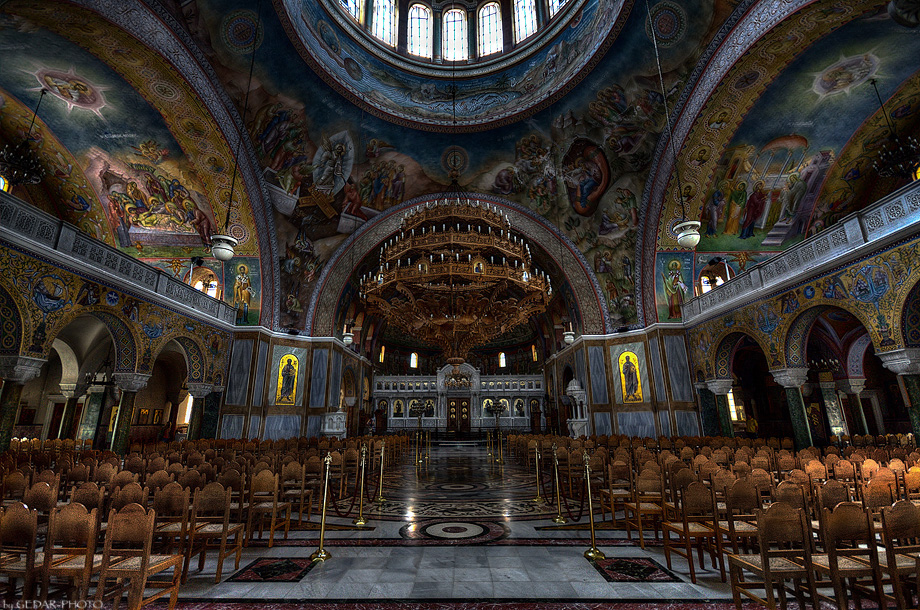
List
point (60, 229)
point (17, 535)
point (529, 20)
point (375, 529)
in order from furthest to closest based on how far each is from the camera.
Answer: point (529, 20)
point (60, 229)
point (375, 529)
point (17, 535)

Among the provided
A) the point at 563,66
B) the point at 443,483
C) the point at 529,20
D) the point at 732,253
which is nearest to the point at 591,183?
the point at 563,66

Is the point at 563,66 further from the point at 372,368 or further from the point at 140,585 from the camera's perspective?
the point at 372,368

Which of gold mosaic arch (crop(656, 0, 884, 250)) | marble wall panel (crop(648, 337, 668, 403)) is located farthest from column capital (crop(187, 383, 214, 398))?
gold mosaic arch (crop(656, 0, 884, 250))

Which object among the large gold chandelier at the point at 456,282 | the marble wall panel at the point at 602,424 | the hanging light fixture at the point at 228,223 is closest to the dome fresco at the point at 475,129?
the hanging light fixture at the point at 228,223

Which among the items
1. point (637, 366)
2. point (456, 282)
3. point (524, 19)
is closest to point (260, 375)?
point (456, 282)

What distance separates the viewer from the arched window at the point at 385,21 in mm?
17938

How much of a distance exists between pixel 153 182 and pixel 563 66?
1672 centimetres

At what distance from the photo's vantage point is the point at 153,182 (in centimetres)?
1541

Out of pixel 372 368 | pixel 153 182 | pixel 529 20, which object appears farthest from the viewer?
pixel 372 368

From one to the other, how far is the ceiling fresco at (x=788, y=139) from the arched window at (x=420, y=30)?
504 inches

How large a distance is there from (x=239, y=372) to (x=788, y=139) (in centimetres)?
2309

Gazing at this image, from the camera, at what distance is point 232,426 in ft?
54.0

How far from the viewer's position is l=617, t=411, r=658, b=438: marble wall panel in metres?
17.2

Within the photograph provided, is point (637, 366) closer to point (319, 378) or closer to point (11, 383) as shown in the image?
point (319, 378)
